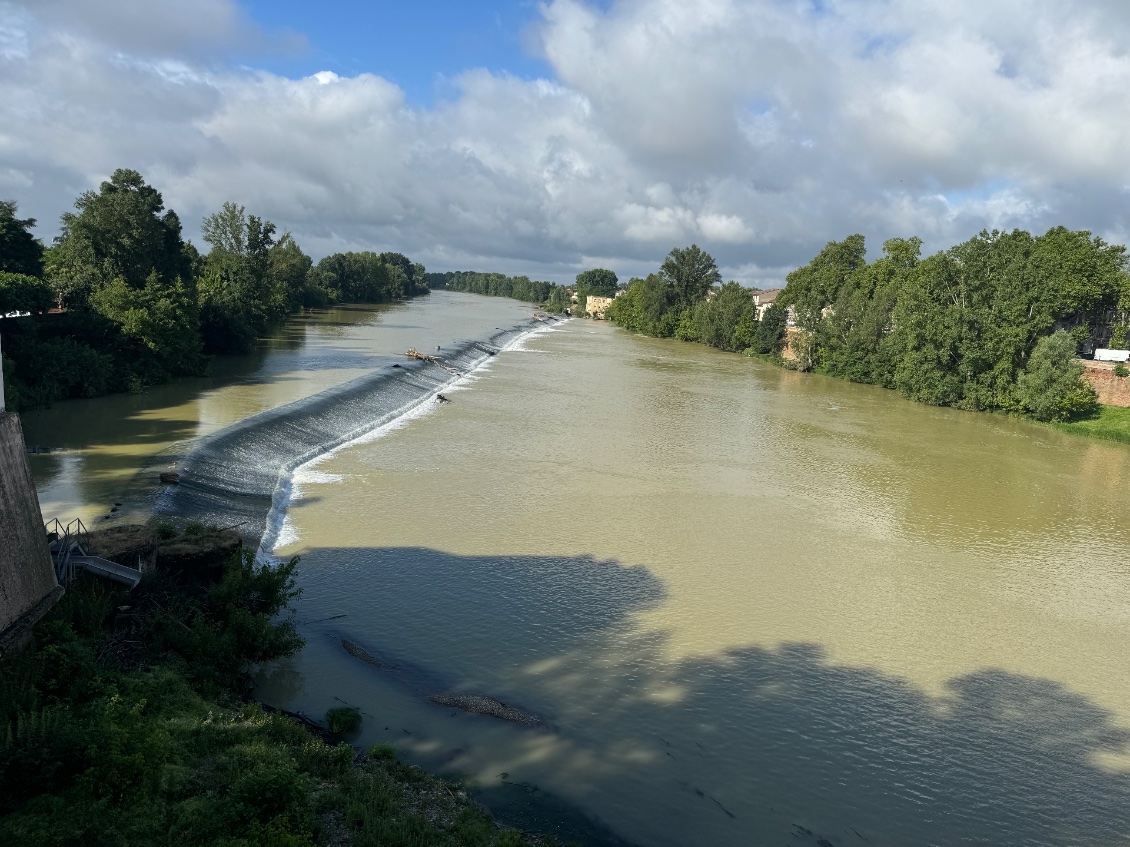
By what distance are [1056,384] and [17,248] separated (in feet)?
157

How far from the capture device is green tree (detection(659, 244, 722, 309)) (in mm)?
91500

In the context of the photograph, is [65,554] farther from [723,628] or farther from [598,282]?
[598,282]

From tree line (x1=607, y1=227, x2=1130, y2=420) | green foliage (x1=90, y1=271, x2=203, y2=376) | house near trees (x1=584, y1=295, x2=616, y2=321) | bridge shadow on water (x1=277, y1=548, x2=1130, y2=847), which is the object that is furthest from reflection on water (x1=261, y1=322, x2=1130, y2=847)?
house near trees (x1=584, y1=295, x2=616, y2=321)

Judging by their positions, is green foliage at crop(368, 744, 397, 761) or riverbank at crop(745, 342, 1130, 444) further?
riverbank at crop(745, 342, 1130, 444)

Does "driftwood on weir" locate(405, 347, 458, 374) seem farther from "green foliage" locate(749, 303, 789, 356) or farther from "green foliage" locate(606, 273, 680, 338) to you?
"green foliage" locate(606, 273, 680, 338)

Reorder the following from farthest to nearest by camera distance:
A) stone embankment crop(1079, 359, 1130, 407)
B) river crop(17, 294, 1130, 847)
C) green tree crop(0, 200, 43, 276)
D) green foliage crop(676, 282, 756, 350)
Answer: green foliage crop(676, 282, 756, 350), stone embankment crop(1079, 359, 1130, 407), green tree crop(0, 200, 43, 276), river crop(17, 294, 1130, 847)

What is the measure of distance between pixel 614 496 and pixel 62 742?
51.7 ft

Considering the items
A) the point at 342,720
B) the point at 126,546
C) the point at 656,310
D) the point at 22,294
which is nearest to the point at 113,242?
the point at 22,294

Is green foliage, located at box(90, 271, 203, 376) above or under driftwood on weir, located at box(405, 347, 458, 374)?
above

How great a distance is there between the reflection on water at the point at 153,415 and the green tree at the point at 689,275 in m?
43.8

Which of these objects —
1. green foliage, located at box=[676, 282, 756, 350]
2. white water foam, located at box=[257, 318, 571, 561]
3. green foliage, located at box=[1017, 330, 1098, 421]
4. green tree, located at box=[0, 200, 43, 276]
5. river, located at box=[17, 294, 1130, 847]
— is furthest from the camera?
green foliage, located at box=[676, 282, 756, 350]

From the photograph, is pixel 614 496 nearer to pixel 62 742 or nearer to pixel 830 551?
pixel 830 551

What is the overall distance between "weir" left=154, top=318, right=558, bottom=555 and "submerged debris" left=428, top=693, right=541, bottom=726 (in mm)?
6685

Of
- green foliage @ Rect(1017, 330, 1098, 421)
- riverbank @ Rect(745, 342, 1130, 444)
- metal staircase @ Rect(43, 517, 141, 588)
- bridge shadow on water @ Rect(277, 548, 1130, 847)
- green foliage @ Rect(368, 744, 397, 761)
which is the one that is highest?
green foliage @ Rect(1017, 330, 1098, 421)
